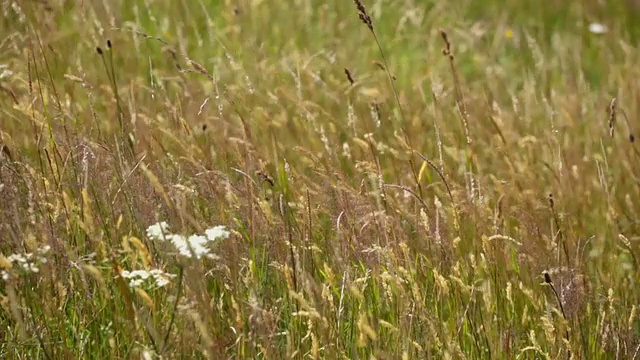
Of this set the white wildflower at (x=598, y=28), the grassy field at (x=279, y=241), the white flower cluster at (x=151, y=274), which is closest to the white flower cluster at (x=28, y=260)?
the grassy field at (x=279, y=241)

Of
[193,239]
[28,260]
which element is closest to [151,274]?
[193,239]

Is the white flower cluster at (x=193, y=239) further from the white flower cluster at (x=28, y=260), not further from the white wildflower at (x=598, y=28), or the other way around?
the white wildflower at (x=598, y=28)

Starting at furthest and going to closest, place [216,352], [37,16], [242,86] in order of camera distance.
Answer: [242,86] < [37,16] < [216,352]

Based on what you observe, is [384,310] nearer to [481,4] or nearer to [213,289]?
[213,289]

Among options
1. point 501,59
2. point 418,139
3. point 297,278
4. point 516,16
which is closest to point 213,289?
point 297,278

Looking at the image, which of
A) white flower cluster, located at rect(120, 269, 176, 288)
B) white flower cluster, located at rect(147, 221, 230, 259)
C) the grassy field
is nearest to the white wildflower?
the grassy field

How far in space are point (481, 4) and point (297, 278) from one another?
4.73 m

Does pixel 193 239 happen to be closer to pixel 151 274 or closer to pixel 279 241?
pixel 151 274

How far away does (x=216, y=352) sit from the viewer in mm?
2123

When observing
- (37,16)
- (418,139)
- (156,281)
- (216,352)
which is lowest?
(216,352)

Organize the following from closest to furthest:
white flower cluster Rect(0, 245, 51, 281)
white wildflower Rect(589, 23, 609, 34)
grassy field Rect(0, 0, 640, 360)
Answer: white flower cluster Rect(0, 245, 51, 281)
grassy field Rect(0, 0, 640, 360)
white wildflower Rect(589, 23, 609, 34)

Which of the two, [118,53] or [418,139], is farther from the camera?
[118,53]

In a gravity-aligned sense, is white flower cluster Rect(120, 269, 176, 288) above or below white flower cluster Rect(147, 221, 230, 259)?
below

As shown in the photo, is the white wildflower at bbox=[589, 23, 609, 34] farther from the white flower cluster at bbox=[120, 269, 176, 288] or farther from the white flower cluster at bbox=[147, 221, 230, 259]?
the white flower cluster at bbox=[120, 269, 176, 288]
